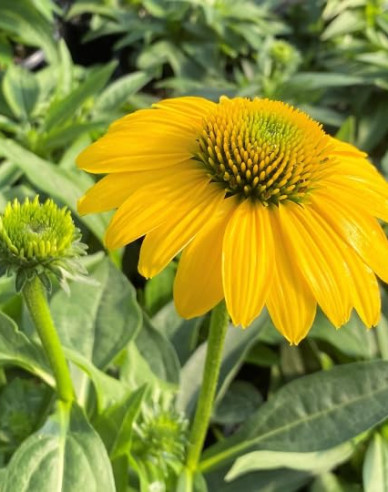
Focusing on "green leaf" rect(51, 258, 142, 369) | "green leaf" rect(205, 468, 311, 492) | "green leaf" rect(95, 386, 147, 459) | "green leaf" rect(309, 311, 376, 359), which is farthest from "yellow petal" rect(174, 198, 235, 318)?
"green leaf" rect(309, 311, 376, 359)

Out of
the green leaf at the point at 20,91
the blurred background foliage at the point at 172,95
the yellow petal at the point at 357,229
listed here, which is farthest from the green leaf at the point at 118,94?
the yellow petal at the point at 357,229

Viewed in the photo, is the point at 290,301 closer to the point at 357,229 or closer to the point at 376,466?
the point at 357,229

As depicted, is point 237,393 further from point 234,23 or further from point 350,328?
point 234,23

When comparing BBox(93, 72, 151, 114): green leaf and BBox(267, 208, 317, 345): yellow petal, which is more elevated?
BBox(267, 208, 317, 345): yellow petal

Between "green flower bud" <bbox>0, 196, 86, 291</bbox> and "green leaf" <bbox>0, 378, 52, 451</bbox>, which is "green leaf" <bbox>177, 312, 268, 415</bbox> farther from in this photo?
"green flower bud" <bbox>0, 196, 86, 291</bbox>

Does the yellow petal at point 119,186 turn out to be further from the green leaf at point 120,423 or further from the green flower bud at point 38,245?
the green leaf at point 120,423

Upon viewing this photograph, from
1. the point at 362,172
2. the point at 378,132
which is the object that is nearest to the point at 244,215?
the point at 362,172

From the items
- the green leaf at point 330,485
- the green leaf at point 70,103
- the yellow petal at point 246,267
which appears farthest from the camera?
the green leaf at point 70,103
